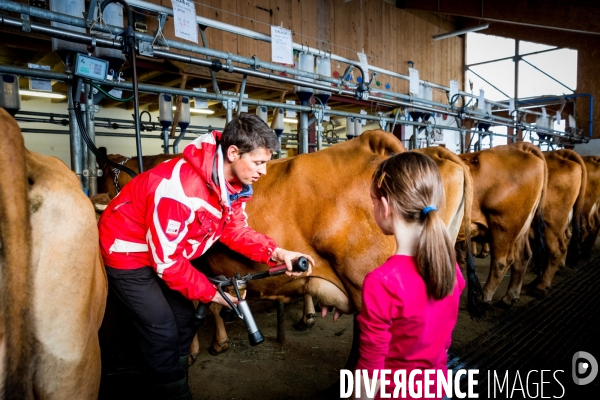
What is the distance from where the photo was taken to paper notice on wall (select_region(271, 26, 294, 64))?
2959mm

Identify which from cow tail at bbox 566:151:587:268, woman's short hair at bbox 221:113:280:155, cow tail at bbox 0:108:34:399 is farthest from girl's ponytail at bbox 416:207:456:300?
cow tail at bbox 566:151:587:268

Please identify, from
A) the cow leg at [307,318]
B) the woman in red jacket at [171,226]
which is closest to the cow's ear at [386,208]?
the woman in red jacket at [171,226]

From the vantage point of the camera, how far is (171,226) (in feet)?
5.83

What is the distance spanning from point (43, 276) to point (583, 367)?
3.65 metres

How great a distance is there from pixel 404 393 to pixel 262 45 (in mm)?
8500

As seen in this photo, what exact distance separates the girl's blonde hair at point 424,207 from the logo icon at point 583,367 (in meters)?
2.36

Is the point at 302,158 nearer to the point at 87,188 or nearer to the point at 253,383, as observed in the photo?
the point at 87,188

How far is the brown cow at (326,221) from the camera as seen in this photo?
8.05 ft

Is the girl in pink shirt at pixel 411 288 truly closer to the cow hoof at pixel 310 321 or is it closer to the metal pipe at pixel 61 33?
the metal pipe at pixel 61 33

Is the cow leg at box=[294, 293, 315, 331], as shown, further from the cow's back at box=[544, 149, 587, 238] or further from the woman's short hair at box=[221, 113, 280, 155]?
the cow's back at box=[544, 149, 587, 238]

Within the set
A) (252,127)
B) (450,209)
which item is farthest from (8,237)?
(450,209)

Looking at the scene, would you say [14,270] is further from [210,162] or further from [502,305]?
[502,305]

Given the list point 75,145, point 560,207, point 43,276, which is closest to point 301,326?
point 75,145

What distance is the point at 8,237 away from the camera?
1114 mm
